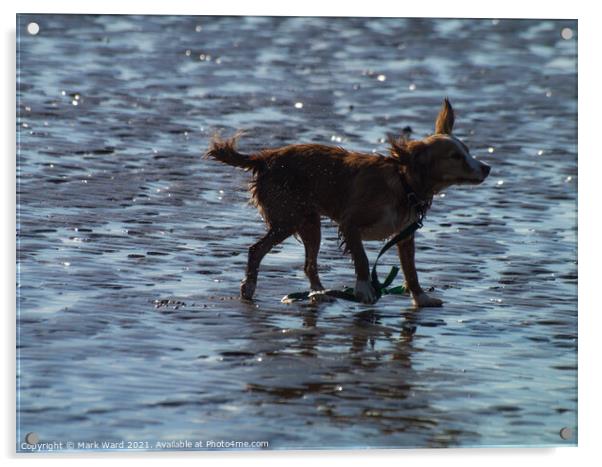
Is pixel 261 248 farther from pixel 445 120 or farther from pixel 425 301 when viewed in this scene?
pixel 445 120

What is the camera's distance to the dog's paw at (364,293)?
1077 centimetres

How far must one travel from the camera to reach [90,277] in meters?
10.8

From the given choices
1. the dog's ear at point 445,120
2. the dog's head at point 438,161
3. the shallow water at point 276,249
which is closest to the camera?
the shallow water at point 276,249

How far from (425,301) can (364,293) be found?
452mm

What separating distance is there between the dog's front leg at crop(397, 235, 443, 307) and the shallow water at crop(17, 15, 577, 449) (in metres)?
0.11

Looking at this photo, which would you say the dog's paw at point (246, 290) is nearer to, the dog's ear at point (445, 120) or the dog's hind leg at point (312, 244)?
the dog's hind leg at point (312, 244)

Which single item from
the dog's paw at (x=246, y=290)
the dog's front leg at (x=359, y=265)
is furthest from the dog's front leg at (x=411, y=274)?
the dog's paw at (x=246, y=290)

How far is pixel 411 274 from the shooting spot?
36.1 ft

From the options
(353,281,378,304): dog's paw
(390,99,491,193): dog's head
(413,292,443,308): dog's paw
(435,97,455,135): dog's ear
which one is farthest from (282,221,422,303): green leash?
(435,97,455,135): dog's ear

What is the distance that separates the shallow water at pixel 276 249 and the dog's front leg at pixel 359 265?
0.34ft

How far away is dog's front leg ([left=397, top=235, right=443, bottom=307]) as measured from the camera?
10.9m

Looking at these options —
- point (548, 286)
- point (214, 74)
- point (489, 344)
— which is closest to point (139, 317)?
point (489, 344)

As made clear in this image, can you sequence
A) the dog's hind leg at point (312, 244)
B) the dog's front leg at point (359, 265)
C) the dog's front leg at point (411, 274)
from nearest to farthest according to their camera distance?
the dog's front leg at point (359, 265), the dog's front leg at point (411, 274), the dog's hind leg at point (312, 244)

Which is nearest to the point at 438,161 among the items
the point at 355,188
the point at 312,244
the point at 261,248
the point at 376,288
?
the point at 355,188
